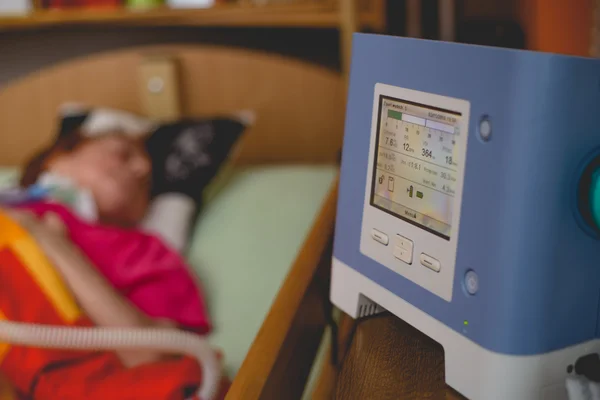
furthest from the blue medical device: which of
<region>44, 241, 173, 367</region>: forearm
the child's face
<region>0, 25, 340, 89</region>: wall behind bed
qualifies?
<region>0, 25, 340, 89</region>: wall behind bed

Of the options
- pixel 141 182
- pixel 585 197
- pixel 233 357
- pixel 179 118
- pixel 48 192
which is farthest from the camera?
pixel 179 118

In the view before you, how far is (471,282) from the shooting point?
0.51 meters

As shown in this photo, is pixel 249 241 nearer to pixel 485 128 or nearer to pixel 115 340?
pixel 115 340

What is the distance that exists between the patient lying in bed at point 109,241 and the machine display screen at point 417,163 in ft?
1.95

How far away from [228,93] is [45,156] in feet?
1.82

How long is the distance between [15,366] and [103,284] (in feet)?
0.62

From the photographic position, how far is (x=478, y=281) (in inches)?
20.0

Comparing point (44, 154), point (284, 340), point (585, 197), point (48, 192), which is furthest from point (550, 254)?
point (44, 154)

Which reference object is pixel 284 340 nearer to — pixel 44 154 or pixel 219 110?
pixel 44 154

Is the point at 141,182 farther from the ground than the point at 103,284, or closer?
farther from the ground

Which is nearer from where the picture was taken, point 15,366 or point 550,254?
point 550,254

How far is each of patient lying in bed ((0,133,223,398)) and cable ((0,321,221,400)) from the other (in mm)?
144

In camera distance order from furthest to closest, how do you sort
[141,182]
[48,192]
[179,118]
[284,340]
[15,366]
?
[179,118] < [141,182] < [48,192] < [15,366] < [284,340]

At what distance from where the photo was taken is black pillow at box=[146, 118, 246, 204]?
154cm
